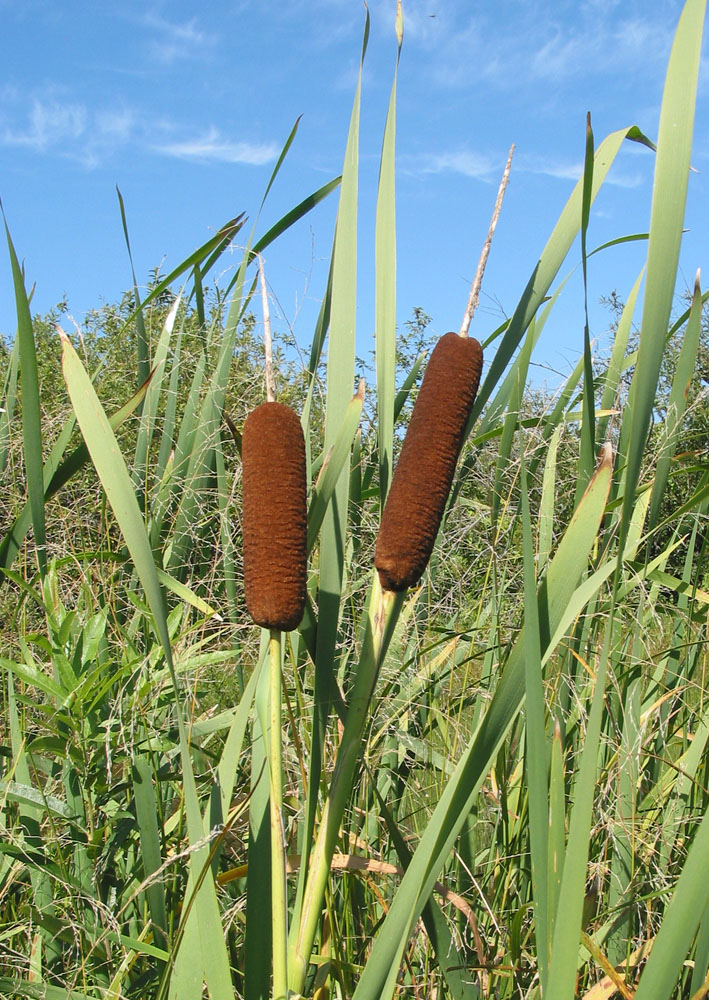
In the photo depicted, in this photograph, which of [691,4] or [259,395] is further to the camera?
[259,395]

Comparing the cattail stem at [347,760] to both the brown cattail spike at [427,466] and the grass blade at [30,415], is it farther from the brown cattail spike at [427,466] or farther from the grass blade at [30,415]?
the grass blade at [30,415]

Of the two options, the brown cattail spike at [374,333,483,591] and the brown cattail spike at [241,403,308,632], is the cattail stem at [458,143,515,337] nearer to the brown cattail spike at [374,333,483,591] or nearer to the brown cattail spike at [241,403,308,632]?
the brown cattail spike at [374,333,483,591]

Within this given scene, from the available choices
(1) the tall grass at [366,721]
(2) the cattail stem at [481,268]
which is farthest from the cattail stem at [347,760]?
(2) the cattail stem at [481,268]

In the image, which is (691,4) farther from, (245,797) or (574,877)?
(245,797)

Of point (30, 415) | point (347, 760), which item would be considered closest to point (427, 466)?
point (347, 760)

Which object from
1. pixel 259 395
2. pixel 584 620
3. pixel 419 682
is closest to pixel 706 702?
pixel 584 620

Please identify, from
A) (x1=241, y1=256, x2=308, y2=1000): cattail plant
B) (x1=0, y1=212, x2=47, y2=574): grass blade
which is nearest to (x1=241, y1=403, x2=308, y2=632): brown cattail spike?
(x1=241, y1=256, x2=308, y2=1000): cattail plant

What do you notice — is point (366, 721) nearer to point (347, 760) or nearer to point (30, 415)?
point (347, 760)
